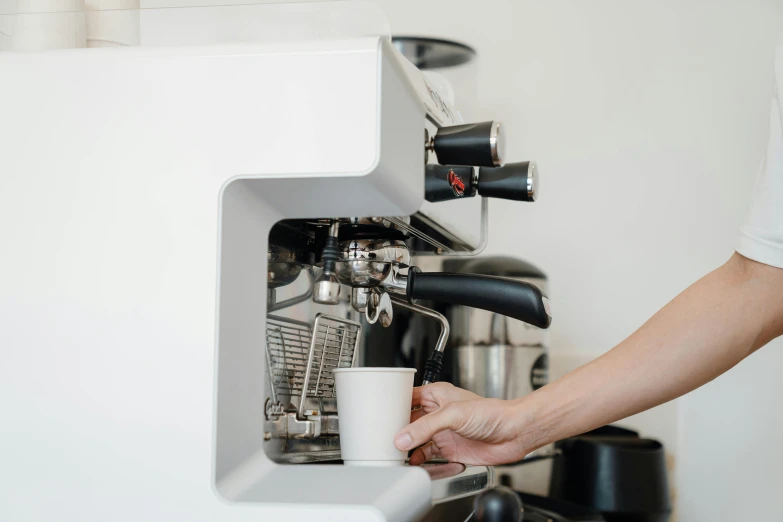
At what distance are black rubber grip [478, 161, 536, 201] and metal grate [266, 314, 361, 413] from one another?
0.16 m

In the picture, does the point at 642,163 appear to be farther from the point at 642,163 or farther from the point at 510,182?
the point at 510,182

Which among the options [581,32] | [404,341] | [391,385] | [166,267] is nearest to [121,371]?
[166,267]

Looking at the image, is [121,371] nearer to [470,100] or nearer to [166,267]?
[166,267]

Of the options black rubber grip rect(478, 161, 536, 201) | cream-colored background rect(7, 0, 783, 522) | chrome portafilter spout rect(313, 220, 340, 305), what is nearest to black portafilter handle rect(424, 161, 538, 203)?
black rubber grip rect(478, 161, 536, 201)

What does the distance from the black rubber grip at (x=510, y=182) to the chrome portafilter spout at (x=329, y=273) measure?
14 cm

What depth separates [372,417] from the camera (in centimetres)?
52

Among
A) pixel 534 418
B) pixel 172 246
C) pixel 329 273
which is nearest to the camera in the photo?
pixel 172 246

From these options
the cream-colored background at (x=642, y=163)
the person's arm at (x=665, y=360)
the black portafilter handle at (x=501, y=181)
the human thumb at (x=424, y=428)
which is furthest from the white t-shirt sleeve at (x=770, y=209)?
the cream-colored background at (x=642, y=163)

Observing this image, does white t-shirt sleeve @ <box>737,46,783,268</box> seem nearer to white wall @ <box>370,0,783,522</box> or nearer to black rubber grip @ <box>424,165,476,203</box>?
black rubber grip @ <box>424,165,476,203</box>

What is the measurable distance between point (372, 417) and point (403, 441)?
25 millimetres

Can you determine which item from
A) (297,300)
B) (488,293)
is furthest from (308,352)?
(488,293)

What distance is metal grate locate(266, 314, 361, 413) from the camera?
55 centimetres

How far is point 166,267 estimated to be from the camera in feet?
1.45

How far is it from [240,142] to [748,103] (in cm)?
106
